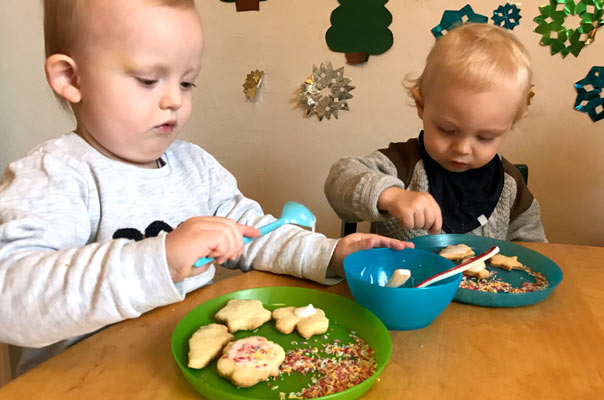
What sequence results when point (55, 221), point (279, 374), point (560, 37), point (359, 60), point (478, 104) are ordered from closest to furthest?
point (279, 374) → point (55, 221) → point (478, 104) → point (560, 37) → point (359, 60)

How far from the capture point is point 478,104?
98 cm

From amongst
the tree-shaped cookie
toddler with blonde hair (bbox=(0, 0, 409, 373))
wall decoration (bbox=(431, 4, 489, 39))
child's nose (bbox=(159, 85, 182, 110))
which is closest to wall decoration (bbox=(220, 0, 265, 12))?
the tree-shaped cookie

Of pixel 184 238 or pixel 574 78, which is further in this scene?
pixel 574 78

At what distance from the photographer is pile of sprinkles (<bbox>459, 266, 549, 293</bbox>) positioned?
2.44 feet

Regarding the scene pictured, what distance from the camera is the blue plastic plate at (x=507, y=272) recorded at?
0.69 m

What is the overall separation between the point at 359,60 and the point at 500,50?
76cm

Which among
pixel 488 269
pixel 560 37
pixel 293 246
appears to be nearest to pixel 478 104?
pixel 488 269

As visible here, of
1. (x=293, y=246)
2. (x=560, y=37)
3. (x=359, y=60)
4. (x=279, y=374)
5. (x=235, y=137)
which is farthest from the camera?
(x=235, y=137)

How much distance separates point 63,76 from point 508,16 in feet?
4.53

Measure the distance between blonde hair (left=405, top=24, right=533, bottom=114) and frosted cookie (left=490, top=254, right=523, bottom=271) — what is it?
362 mm

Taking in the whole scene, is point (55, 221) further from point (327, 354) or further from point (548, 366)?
point (548, 366)

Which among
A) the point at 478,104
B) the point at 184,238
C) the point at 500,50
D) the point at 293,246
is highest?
the point at 500,50

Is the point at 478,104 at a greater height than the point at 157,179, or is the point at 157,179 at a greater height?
the point at 478,104

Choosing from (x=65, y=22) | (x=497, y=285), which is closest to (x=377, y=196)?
(x=497, y=285)
